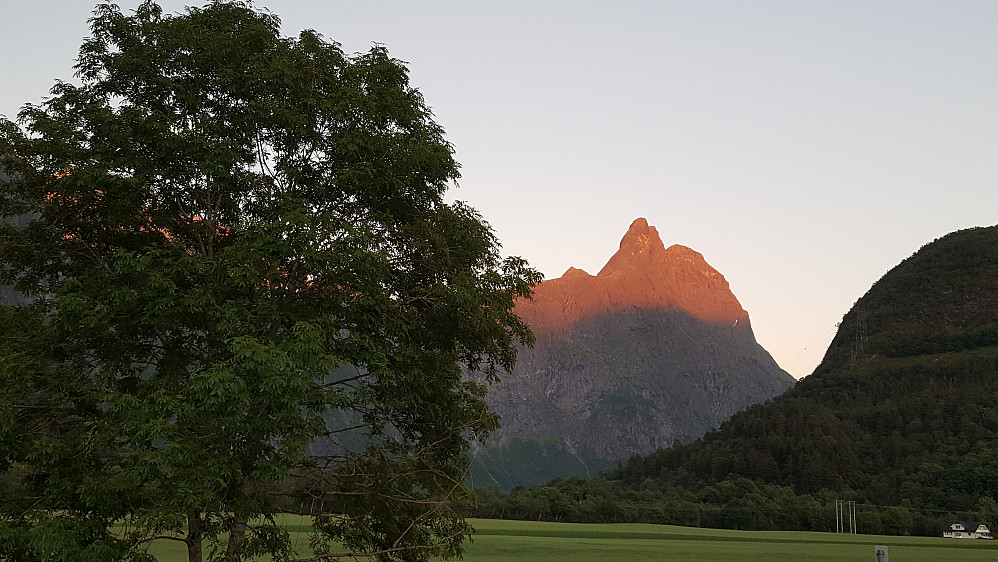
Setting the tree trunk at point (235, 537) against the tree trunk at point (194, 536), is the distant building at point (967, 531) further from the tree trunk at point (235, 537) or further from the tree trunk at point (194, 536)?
the tree trunk at point (194, 536)

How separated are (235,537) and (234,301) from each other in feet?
20.3

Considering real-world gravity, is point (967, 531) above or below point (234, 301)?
below

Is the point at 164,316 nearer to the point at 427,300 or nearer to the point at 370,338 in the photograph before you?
the point at 370,338

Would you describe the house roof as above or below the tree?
below

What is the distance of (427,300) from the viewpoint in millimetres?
21312

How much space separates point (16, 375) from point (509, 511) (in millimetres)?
122783

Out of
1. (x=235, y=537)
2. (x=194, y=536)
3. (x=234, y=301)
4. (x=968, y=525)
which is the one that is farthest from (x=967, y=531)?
(x=234, y=301)

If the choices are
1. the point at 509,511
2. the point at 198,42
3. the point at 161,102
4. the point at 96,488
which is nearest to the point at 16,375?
the point at 96,488

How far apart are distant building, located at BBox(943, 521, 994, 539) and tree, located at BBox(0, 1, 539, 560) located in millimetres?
127042

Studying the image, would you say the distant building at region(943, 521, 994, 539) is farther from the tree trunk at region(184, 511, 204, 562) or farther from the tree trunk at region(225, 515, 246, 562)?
the tree trunk at region(184, 511, 204, 562)

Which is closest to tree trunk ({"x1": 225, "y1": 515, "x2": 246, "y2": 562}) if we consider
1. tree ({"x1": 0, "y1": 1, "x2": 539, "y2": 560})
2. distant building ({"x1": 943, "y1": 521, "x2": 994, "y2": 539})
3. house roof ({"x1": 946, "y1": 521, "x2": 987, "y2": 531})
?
tree ({"x1": 0, "y1": 1, "x2": 539, "y2": 560})

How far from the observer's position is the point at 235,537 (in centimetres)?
2008

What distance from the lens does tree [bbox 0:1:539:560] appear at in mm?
17641

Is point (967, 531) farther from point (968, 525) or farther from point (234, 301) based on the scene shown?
point (234, 301)
